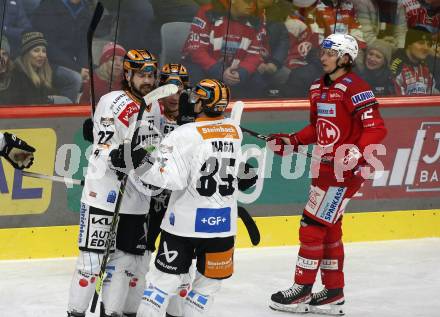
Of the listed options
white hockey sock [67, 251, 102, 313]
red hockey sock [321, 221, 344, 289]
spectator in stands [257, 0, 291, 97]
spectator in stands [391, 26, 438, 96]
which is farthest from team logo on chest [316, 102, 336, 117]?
spectator in stands [391, 26, 438, 96]

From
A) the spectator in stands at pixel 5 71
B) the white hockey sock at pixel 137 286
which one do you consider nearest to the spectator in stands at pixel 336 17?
the spectator in stands at pixel 5 71

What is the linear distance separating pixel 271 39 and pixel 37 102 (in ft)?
6.37

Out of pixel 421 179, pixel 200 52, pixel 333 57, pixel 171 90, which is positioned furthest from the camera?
pixel 421 179

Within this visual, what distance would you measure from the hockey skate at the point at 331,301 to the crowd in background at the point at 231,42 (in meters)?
2.08

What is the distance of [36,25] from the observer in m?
8.02

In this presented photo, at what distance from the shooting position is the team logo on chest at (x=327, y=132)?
6992 mm

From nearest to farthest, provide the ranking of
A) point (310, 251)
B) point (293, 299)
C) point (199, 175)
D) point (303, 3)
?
point (199, 175), point (310, 251), point (293, 299), point (303, 3)

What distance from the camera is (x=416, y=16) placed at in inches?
372

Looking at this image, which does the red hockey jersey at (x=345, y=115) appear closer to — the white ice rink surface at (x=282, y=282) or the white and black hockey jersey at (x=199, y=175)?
the white ice rink surface at (x=282, y=282)

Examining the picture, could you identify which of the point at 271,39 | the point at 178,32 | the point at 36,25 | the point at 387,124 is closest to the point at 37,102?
the point at 36,25

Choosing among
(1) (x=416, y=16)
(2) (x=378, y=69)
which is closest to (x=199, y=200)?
(2) (x=378, y=69)

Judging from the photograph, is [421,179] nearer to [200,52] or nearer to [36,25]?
[200,52]

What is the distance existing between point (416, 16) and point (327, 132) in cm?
280

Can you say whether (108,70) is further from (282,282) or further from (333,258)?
(333,258)
